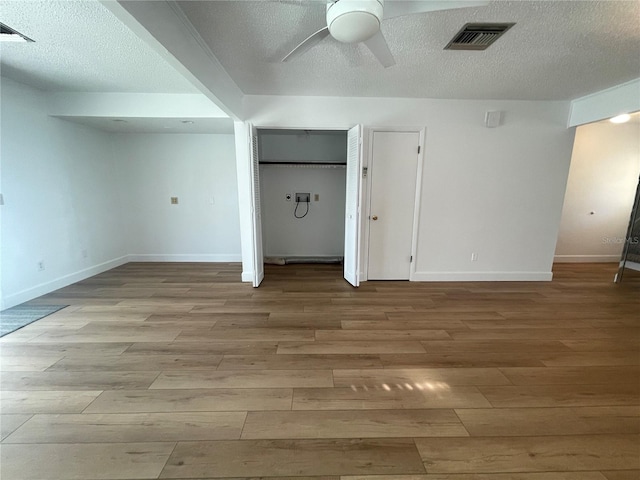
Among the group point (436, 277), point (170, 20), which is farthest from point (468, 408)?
point (170, 20)

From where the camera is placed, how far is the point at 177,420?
149 cm

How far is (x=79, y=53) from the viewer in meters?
2.22

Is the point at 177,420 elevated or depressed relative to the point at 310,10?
depressed

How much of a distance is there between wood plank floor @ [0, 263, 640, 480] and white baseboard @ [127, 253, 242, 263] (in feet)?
5.46

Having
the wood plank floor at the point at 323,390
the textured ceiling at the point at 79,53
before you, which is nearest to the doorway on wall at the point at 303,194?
the textured ceiling at the point at 79,53

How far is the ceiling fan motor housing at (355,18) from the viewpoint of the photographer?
1348mm

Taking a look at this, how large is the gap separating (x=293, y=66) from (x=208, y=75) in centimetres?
81

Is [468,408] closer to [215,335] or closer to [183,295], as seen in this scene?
[215,335]

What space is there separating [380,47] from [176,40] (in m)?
1.39

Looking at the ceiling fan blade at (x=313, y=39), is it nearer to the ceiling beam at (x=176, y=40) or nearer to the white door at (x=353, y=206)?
the ceiling beam at (x=176, y=40)

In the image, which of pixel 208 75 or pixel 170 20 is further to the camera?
pixel 208 75

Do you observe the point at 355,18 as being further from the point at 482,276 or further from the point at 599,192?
the point at 599,192

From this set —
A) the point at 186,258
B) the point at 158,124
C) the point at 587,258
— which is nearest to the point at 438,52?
the point at 158,124

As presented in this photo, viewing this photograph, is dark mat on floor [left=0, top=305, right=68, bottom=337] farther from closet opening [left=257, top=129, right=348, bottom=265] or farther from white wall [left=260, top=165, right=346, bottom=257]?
white wall [left=260, top=165, right=346, bottom=257]
